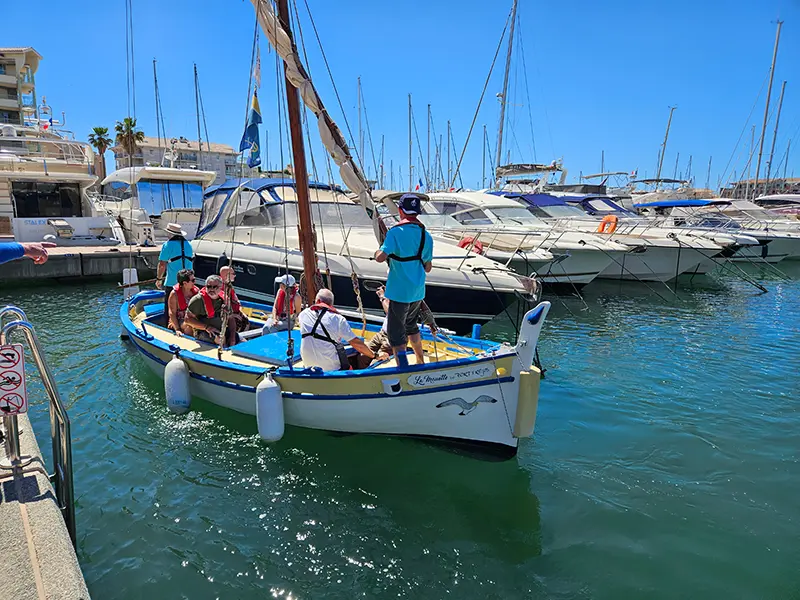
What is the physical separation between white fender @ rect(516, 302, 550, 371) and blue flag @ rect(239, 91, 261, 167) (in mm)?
4801

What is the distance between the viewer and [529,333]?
198 inches

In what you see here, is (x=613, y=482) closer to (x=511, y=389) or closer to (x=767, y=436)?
(x=511, y=389)

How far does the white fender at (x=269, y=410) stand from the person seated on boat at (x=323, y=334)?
50 centimetres

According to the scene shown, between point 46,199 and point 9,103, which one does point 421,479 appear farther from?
point 9,103

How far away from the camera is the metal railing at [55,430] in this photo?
3602 mm

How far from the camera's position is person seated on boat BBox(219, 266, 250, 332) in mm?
7258

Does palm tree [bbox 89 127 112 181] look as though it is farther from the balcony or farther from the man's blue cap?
the man's blue cap

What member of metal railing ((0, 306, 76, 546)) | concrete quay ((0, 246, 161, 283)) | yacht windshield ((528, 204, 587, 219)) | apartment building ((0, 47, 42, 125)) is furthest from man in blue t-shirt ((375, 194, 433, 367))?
apartment building ((0, 47, 42, 125))

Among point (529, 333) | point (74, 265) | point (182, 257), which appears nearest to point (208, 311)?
point (182, 257)

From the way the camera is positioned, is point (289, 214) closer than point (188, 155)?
Yes

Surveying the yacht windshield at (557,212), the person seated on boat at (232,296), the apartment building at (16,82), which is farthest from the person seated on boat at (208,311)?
the apartment building at (16,82)

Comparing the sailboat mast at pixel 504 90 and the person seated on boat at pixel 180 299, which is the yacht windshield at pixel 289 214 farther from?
the sailboat mast at pixel 504 90

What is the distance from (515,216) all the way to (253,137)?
42.4 ft

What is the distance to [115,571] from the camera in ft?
13.7
